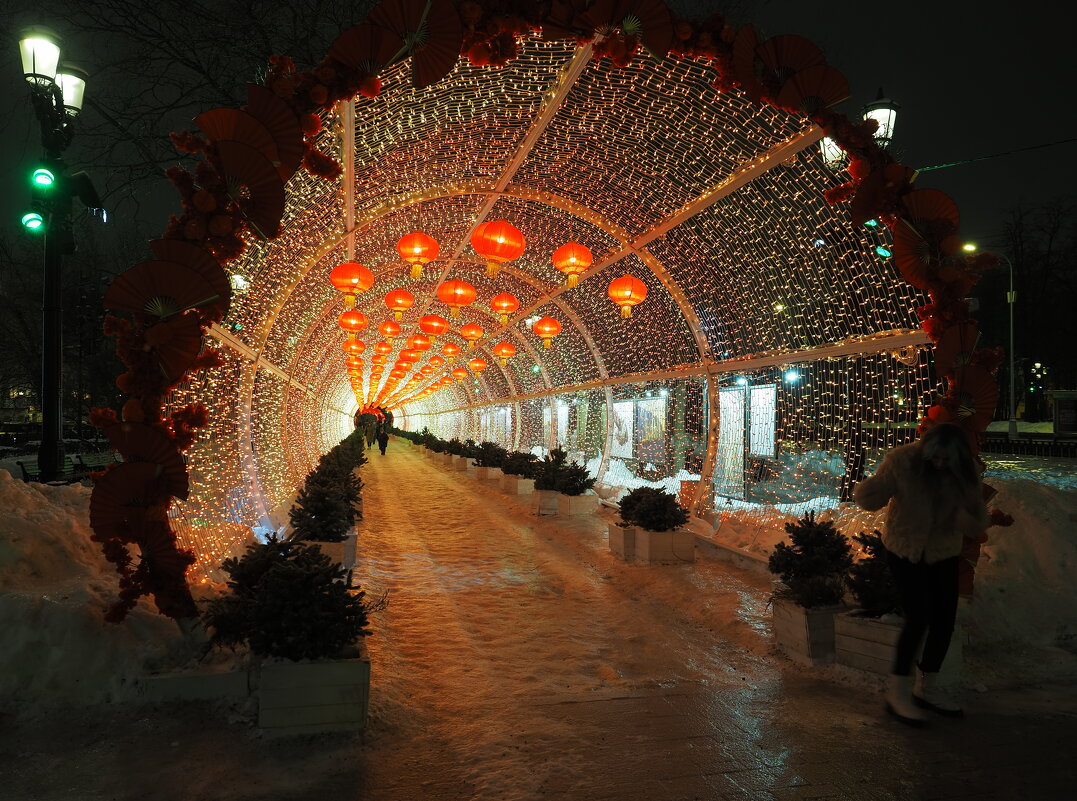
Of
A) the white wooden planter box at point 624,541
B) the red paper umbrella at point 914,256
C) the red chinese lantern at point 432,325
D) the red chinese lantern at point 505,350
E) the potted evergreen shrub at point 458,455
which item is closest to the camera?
the red paper umbrella at point 914,256

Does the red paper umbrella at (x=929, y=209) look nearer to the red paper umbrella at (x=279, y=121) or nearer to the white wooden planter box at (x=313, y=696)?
the red paper umbrella at (x=279, y=121)

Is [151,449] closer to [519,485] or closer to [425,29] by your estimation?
[425,29]

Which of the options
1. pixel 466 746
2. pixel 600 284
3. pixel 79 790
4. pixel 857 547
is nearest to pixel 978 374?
pixel 857 547

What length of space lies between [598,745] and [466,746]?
67 centimetres

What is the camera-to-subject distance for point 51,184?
6.98 metres

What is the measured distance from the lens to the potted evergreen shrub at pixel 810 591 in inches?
174

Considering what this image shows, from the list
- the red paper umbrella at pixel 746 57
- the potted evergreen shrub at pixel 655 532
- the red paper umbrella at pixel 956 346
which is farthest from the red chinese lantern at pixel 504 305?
the red paper umbrella at pixel 956 346

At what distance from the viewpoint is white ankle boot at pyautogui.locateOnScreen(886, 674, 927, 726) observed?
11.6ft

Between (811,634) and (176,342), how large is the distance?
4.42 m

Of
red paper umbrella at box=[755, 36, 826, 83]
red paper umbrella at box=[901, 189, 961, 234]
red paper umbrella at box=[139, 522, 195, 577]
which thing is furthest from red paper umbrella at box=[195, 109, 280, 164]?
red paper umbrella at box=[901, 189, 961, 234]

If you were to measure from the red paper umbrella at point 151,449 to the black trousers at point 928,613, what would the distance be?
418 centimetres

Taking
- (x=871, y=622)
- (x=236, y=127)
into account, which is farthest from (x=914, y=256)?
(x=236, y=127)

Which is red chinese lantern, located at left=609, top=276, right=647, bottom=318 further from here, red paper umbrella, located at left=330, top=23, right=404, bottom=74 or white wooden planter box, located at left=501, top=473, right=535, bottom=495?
white wooden planter box, located at left=501, top=473, right=535, bottom=495

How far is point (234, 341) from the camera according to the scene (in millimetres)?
6777
